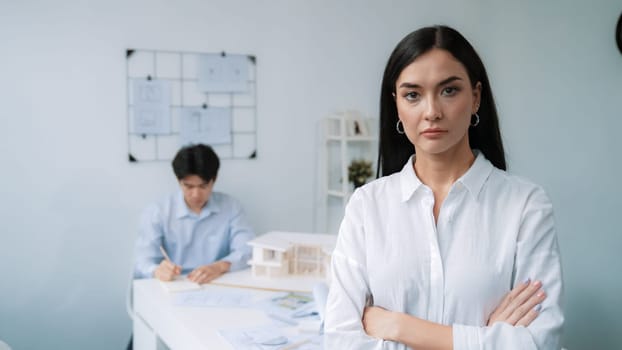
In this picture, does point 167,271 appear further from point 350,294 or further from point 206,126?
point 350,294

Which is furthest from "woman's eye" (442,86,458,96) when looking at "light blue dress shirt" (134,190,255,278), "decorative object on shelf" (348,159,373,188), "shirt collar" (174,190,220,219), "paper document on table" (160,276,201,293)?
"decorative object on shelf" (348,159,373,188)

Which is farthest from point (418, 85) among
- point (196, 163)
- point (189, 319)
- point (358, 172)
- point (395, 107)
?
point (358, 172)

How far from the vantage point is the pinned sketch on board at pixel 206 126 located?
3072 mm

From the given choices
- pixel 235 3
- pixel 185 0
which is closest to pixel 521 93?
pixel 235 3

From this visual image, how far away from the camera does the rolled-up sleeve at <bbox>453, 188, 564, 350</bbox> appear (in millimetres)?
1143

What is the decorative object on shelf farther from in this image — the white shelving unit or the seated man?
the seated man

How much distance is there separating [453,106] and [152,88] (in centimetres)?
209

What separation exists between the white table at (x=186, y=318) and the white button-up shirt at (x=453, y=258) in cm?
60

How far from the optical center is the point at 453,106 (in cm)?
121

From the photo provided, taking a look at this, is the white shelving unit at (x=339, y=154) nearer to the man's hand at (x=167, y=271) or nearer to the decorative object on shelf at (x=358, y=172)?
the decorative object on shelf at (x=358, y=172)

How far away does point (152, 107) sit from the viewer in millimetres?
2977

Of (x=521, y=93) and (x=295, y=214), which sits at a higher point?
(x=521, y=93)

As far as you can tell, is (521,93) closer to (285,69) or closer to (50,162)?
(285,69)

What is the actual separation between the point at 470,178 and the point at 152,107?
2.09m
